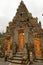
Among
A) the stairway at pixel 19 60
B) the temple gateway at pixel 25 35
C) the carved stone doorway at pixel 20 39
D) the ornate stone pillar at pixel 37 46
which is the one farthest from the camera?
the carved stone doorway at pixel 20 39

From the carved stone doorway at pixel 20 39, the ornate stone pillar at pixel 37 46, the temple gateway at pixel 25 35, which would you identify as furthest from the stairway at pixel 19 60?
the ornate stone pillar at pixel 37 46

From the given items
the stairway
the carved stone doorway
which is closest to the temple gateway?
the carved stone doorway

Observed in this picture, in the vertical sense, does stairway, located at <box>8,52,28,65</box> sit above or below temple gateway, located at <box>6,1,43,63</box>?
below

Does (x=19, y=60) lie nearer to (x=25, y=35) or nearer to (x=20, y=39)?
(x=25, y=35)

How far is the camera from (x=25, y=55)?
703 inches

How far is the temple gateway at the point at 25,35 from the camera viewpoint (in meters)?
19.3

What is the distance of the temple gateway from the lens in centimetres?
1927

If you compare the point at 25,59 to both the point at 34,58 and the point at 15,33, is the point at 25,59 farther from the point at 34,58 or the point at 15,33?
the point at 15,33

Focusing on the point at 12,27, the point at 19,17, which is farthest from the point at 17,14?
the point at 12,27

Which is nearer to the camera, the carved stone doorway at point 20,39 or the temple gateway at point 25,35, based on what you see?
the temple gateway at point 25,35

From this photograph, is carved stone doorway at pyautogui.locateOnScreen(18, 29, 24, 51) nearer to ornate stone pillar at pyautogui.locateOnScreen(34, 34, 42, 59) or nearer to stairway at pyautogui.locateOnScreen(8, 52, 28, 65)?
stairway at pyautogui.locateOnScreen(8, 52, 28, 65)

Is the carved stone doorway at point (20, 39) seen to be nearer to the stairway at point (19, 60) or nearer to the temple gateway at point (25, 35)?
the temple gateway at point (25, 35)

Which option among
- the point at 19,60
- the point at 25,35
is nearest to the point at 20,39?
the point at 25,35

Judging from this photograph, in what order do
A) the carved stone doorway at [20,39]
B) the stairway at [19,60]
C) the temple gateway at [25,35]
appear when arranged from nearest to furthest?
the stairway at [19,60]
the temple gateway at [25,35]
the carved stone doorway at [20,39]
